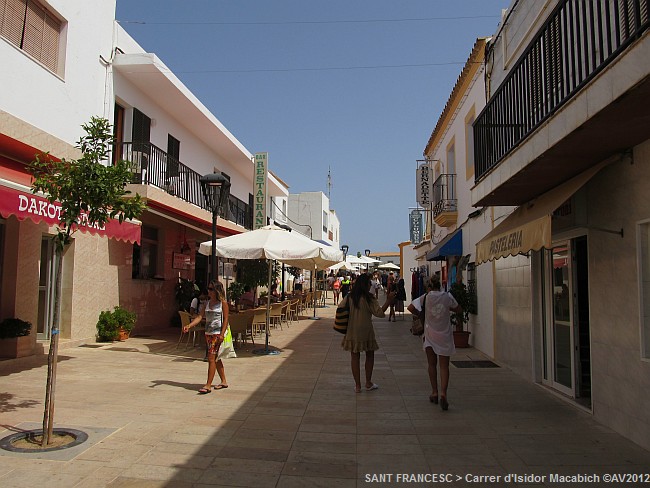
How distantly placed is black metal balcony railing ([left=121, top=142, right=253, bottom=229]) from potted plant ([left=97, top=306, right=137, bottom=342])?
10.1 feet

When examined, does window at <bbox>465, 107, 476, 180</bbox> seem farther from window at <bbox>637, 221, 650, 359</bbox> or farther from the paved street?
window at <bbox>637, 221, 650, 359</bbox>

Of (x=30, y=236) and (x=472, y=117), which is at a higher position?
(x=472, y=117)

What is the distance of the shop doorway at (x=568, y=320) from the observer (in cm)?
656

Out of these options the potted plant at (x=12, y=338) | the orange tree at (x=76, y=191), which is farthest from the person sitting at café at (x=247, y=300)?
the orange tree at (x=76, y=191)

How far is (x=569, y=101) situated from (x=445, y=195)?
31.6ft

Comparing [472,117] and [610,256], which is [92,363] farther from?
[472,117]

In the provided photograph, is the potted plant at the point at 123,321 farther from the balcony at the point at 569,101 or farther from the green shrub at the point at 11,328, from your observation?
the balcony at the point at 569,101

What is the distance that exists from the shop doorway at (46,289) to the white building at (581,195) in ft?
27.4

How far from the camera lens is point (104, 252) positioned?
11.7 metres

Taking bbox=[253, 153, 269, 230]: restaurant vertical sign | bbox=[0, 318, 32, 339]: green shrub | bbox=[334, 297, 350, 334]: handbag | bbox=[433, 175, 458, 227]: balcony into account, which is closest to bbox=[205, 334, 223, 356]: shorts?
bbox=[334, 297, 350, 334]: handbag

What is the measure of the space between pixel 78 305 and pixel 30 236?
2267 millimetres

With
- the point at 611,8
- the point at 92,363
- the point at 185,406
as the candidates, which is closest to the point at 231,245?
the point at 92,363

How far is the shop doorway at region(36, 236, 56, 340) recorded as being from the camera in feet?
33.3

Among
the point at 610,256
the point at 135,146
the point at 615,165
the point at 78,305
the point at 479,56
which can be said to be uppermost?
the point at 479,56
